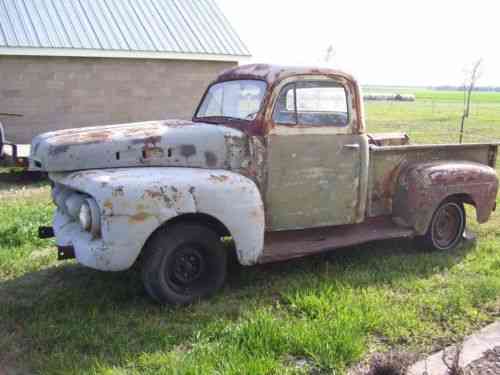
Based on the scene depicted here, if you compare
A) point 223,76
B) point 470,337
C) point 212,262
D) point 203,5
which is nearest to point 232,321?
point 212,262

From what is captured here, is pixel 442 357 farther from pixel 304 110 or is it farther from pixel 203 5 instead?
pixel 203 5

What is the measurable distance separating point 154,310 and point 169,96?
9936mm

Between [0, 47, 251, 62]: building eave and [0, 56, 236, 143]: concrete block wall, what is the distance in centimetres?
23

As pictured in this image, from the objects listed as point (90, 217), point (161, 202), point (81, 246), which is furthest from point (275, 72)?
point (81, 246)

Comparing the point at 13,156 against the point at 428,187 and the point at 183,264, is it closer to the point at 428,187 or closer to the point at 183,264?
the point at 183,264

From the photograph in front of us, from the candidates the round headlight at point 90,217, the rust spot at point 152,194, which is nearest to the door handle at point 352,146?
the rust spot at point 152,194

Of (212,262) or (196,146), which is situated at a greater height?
(196,146)

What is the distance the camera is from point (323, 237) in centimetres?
520

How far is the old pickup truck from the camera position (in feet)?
13.2

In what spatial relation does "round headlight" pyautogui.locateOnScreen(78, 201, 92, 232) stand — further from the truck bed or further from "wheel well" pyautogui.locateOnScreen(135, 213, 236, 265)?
the truck bed

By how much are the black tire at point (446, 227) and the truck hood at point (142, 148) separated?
7.82 ft

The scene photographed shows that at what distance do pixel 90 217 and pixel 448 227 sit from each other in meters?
3.90

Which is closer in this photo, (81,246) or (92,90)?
(81,246)

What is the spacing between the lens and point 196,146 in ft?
14.8
